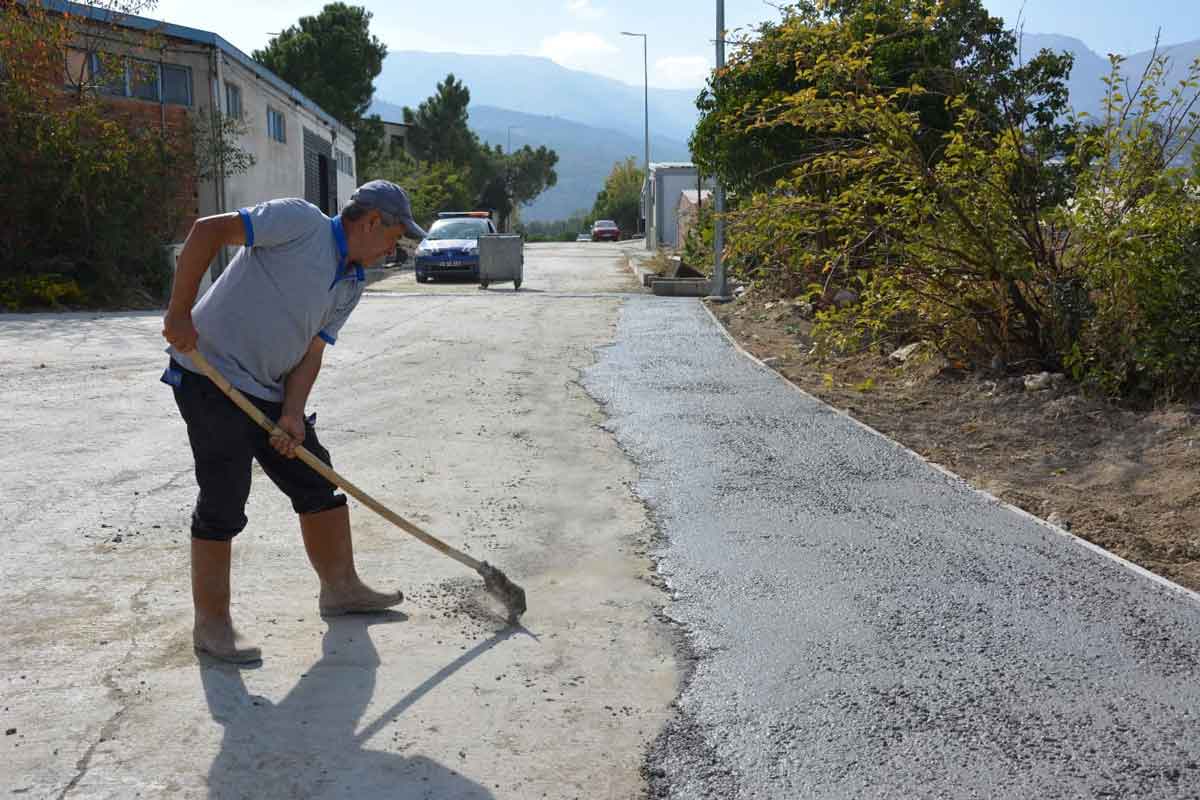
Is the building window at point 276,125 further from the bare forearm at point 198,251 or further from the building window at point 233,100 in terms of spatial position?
the bare forearm at point 198,251

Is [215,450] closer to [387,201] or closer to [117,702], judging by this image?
[117,702]

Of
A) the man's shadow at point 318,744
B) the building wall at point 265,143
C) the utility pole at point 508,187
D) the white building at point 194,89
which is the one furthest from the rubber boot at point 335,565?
the utility pole at point 508,187

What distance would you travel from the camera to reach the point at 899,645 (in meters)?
4.11

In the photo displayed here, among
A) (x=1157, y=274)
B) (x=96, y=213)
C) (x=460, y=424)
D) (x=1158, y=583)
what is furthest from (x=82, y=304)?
(x=1158, y=583)

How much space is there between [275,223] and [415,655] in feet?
4.87

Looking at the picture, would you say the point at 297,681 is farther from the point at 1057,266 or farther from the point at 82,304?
the point at 82,304

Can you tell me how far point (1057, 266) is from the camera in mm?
8711

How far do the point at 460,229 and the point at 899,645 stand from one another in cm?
2426

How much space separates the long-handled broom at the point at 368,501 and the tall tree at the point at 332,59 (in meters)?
46.8

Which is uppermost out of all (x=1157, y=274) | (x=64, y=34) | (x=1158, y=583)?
(x=64, y=34)

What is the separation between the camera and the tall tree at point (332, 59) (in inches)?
1924

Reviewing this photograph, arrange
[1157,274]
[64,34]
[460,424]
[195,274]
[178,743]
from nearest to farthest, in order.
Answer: [178,743] < [195,274] < [1157,274] < [460,424] < [64,34]

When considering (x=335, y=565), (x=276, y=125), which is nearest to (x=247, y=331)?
(x=335, y=565)

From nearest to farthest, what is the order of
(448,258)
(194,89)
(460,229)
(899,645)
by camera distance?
(899,645)
(194,89)
(448,258)
(460,229)
